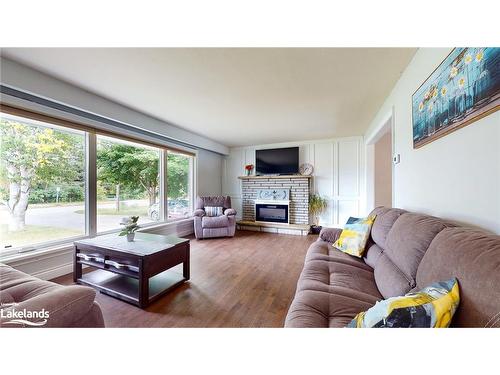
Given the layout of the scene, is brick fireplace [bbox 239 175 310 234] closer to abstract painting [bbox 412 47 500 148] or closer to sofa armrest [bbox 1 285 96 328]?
abstract painting [bbox 412 47 500 148]

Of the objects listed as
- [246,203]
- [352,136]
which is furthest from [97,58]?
[352,136]

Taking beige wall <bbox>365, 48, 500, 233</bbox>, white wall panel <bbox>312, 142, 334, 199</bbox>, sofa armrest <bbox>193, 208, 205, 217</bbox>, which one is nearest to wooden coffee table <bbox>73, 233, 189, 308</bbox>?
sofa armrest <bbox>193, 208, 205, 217</bbox>

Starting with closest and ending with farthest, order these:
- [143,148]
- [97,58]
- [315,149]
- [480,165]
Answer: [480,165]
[97,58]
[143,148]
[315,149]

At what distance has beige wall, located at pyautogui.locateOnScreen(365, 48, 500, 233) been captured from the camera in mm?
885

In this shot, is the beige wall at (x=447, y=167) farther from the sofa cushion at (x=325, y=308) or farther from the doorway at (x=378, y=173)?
the doorway at (x=378, y=173)

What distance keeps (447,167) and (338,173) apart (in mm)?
3553

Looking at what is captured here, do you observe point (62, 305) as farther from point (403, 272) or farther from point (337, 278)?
point (403, 272)

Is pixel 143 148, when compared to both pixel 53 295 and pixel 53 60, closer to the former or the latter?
pixel 53 60

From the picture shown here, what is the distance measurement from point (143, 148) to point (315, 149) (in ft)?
12.7

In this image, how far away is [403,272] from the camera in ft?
3.56

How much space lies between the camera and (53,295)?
0.84m

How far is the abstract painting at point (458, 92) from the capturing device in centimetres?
85

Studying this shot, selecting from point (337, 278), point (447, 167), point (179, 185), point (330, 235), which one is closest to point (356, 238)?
point (330, 235)

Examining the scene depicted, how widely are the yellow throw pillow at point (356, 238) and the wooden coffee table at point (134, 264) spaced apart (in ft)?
5.55
